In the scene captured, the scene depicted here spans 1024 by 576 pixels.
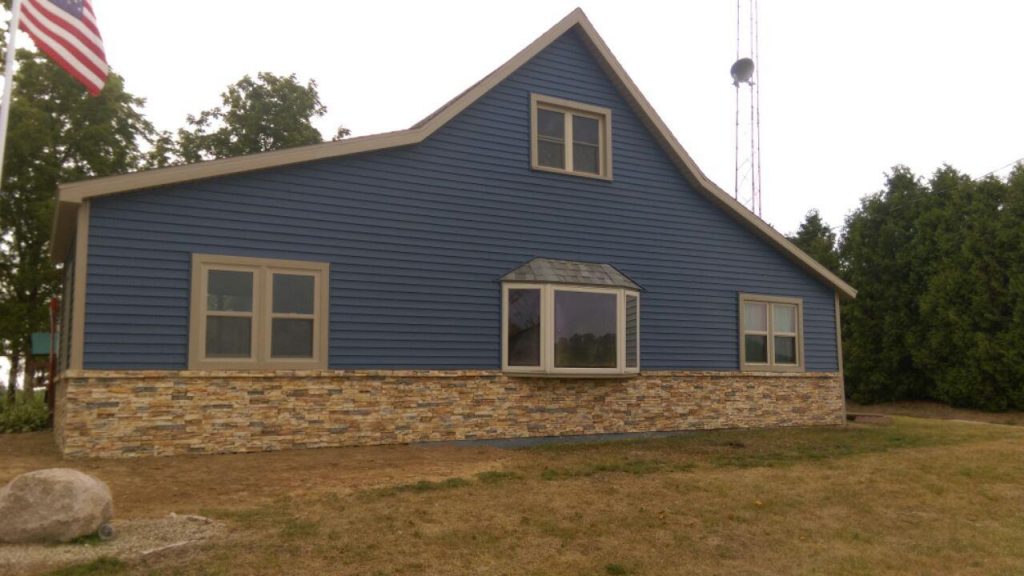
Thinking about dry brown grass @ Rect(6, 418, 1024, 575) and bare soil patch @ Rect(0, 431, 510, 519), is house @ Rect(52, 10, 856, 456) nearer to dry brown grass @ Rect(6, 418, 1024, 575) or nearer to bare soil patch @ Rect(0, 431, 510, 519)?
bare soil patch @ Rect(0, 431, 510, 519)

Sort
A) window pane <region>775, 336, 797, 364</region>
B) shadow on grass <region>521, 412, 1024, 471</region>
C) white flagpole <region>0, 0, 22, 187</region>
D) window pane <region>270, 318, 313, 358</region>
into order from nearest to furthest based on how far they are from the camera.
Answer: white flagpole <region>0, 0, 22, 187</region>, shadow on grass <region>521, 412, 1024, 471</region>, window pane <region>270, 318, 313, 358</region>, window pane <region>775, 336, 797, 364</region>

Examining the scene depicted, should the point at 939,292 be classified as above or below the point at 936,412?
above

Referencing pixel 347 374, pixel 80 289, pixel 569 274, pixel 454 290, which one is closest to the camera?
pixel 80 289

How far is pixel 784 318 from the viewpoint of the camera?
643 inches

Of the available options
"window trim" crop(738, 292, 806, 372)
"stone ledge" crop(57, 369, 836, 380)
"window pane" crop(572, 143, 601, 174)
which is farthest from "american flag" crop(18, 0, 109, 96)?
"window trim" crop(738, 292, 806, 372)

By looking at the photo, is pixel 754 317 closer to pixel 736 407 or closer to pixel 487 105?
pixel 736 407

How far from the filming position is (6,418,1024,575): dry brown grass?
619 centimetres

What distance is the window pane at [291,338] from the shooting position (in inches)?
443

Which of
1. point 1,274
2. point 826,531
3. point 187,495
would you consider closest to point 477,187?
point 187,495

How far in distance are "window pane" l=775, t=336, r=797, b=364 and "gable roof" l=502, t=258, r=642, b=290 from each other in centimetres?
391

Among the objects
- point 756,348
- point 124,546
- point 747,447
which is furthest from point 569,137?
point 124,546

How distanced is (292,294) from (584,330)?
4.79m

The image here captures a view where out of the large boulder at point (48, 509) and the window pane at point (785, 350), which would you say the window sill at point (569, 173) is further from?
the large boulder at point (48, 509)

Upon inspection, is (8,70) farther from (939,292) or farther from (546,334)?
(939,292)
